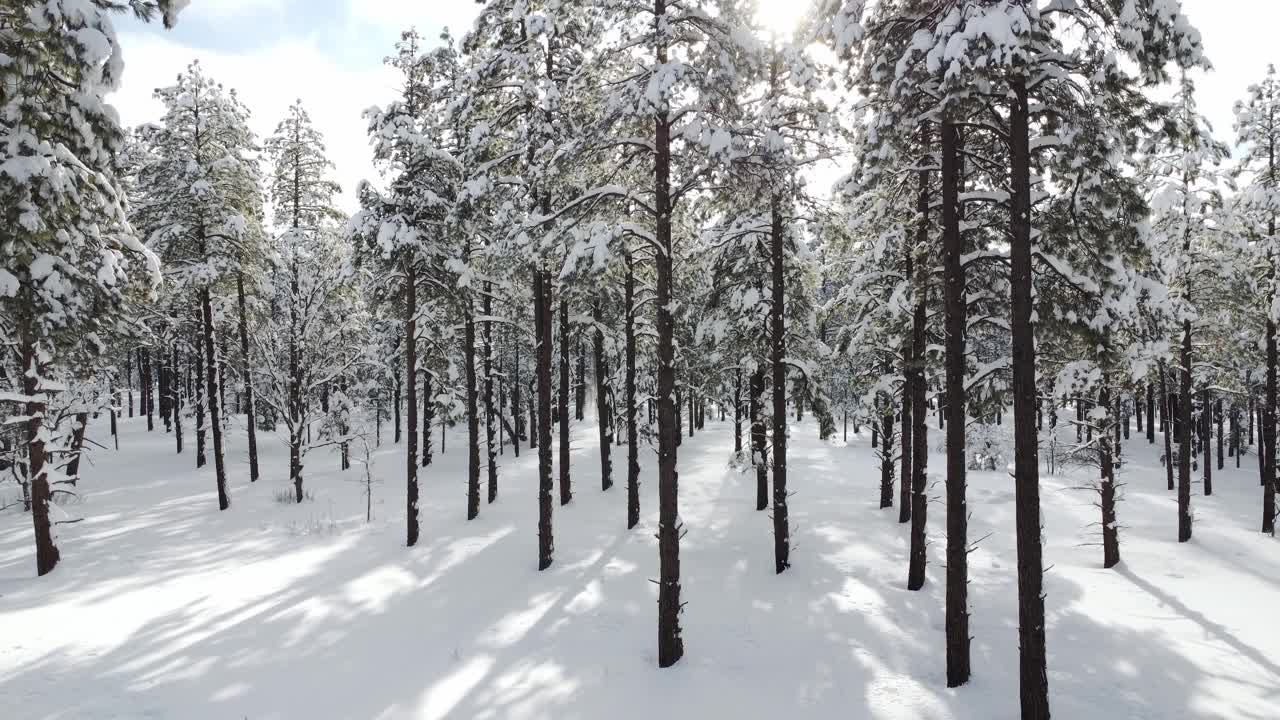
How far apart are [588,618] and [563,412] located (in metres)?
5.67

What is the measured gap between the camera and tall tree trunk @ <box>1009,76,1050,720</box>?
7789 millimetres

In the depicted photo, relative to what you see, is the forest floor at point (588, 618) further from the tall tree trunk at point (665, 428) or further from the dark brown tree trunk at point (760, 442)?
the dark brown tree trunk at point (760, 442)

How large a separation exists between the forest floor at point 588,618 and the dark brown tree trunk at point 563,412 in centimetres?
125

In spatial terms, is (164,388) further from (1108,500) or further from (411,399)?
(1108,500)

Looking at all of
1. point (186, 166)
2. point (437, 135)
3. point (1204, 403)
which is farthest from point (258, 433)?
point (1204, 403)

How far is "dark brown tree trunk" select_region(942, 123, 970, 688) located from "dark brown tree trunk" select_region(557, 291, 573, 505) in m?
8.99

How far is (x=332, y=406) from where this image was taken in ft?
108

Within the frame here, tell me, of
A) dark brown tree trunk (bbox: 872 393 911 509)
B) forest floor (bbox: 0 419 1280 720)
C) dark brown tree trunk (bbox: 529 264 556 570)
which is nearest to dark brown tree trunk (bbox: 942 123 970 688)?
forest floor (bbox: 0 419 1280 720)

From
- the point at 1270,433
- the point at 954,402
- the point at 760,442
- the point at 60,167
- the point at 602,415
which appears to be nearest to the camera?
the point at 60,167

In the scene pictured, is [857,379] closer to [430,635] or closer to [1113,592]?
[1113,592]

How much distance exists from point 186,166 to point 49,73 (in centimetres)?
1662

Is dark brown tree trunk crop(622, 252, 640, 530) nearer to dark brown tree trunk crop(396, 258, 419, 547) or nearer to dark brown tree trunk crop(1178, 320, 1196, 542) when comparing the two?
dark brown tree trunk crop(396, 258, 419, 547)

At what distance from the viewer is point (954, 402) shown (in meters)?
8.83

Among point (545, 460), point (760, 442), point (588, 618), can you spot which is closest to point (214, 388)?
point (545, 460)
